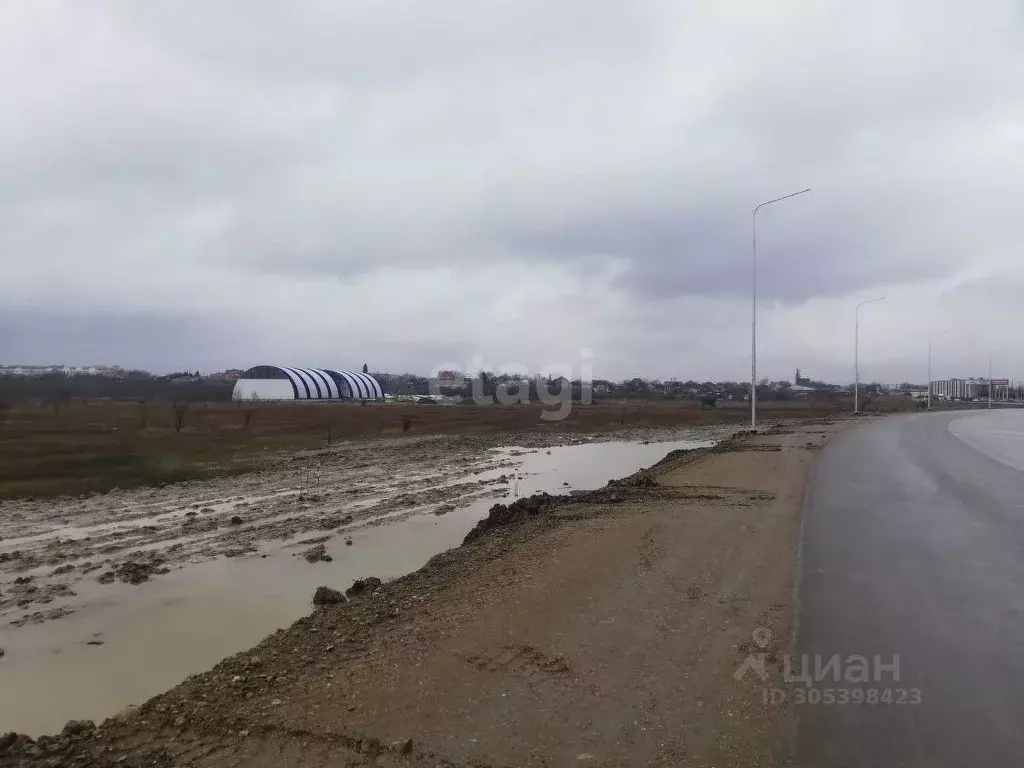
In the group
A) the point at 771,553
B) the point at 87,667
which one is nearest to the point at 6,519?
the point at 87,667

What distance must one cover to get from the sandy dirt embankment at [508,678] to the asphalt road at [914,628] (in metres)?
0.31

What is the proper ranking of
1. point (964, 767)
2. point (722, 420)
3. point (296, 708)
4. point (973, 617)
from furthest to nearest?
1. point (722, 420)
2. point (973, 617)
3. point (296, 708)
4. point (964, 767)

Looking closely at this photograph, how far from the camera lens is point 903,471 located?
1681cm

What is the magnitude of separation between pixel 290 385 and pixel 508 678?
3495 inches

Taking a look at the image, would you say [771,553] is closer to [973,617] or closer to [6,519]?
[973,617]

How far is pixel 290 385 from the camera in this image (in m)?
88.1

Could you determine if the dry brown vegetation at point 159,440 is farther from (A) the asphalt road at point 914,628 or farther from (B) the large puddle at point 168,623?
(A) the asphalt road at point 914,628

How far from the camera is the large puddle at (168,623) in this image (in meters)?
5.66

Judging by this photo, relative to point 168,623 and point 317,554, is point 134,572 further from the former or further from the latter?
point 317,554

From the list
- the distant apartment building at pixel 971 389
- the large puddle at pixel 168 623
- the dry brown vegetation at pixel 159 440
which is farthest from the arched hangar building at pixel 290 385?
the distant apartment building at pixel 971 389

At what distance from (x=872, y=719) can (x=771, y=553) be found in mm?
4376

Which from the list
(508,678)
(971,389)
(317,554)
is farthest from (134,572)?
(971,389)

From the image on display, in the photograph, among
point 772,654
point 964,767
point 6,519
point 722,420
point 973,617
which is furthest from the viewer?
point 722,420

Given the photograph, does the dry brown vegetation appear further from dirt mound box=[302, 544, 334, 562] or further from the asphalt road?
the asphalt road
